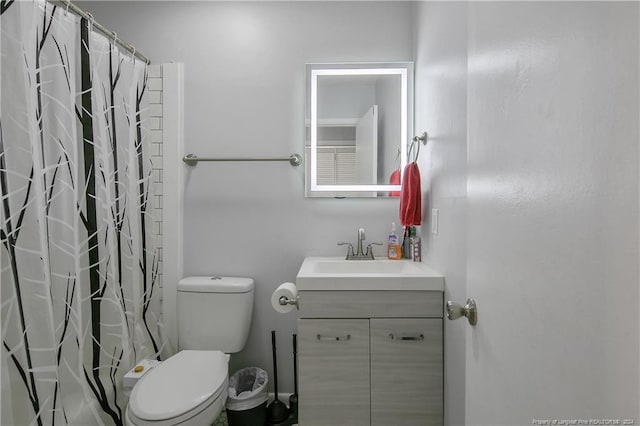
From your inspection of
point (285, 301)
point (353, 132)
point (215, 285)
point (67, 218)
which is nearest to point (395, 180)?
point (353, 132)

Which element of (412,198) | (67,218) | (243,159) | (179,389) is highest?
(243,159)

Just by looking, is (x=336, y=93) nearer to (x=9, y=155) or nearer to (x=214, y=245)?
(x=214, y=245)

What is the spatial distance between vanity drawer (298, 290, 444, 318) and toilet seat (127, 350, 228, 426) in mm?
473

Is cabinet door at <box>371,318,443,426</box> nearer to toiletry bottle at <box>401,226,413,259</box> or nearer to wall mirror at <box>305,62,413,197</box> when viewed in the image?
toiletry bottle at <box>401,226,413,259</box>

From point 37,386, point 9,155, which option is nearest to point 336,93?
point 9,155

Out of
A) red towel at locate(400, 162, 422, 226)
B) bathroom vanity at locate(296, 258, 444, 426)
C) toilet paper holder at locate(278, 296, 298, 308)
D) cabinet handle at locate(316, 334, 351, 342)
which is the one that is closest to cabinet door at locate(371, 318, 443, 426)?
bathroom vanity at locate(296, 258, 444, 426)

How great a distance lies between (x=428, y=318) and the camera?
1.42 m

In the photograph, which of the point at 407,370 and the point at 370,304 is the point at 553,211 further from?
the point at 407,370

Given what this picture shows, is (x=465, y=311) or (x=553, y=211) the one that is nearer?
(x=553, y=211)

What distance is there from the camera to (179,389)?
1.33 meters

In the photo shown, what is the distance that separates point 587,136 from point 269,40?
1.92m

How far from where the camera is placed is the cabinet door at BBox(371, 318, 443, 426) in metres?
1.41

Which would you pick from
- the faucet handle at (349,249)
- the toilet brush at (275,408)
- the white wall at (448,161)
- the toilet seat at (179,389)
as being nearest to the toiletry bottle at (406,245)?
the white wall at (448,161)

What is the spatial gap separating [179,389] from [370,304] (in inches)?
33.7
